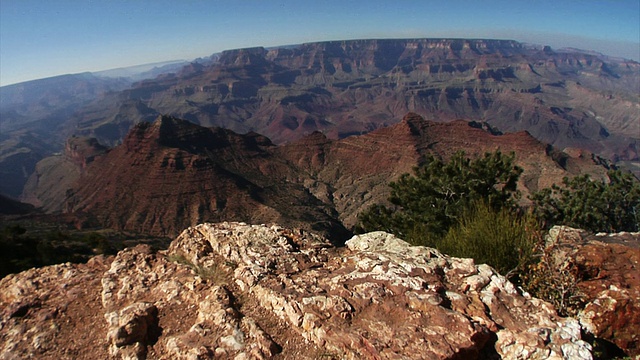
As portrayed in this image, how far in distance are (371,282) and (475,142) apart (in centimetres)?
10830

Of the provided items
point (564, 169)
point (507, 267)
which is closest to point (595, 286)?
point (507, 267)

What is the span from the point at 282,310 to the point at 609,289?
24.0ft

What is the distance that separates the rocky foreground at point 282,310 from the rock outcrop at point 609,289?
8 centimetres

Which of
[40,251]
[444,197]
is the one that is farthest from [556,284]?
[40,251]

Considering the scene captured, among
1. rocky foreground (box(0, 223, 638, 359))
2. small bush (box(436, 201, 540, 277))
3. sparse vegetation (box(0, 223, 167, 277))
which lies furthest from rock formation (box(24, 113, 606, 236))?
rocky foreground (box(0, 223, 638, 359))

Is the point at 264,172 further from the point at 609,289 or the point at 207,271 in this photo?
the point at 609,289

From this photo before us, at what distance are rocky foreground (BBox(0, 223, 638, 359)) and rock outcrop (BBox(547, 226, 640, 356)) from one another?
3.1 inches

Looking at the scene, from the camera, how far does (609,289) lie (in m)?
7.94

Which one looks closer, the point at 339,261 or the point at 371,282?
the point at 371,282

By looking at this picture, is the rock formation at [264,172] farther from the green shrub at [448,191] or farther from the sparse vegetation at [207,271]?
the sparse vegetation at [207,271]

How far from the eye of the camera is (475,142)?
105000 mm

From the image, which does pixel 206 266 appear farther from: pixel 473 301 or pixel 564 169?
pixel 564 169

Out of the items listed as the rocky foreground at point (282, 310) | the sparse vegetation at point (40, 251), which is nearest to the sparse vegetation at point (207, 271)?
the rocky foreground at point (282, 310)

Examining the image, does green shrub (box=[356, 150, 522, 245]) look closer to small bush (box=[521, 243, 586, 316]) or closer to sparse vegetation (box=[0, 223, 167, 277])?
small bush (box=[521, 243, 586, 316])
